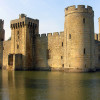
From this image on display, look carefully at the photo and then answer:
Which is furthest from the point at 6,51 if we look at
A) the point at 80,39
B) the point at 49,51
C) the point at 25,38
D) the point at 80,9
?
the point at 80,9

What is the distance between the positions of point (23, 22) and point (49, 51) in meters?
6.67

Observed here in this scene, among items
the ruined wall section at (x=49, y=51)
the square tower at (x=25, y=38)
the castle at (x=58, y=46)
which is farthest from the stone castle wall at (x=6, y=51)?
the ruined wall section at (x=49, y=51)

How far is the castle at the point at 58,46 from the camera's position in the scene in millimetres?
25562

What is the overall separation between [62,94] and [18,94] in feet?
7.49

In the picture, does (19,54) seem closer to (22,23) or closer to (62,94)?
(22,23)

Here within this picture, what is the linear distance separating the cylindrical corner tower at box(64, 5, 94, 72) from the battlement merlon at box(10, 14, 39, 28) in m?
8.58

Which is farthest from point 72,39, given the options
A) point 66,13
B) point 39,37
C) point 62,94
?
point 62,94

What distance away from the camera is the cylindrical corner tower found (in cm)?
2533

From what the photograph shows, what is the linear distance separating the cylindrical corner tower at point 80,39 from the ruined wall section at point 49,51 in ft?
8.50

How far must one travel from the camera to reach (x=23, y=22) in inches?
1293

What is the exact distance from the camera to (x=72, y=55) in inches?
1015

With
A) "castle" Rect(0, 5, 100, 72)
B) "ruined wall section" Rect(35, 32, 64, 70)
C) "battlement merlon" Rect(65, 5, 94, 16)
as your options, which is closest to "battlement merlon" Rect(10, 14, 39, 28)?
"castle" Rect(0, 5, 100, 72)

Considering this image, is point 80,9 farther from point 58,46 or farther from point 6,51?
point 6,51

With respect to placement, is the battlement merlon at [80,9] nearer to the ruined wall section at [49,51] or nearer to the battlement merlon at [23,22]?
the ruined wall section at [49,51]
